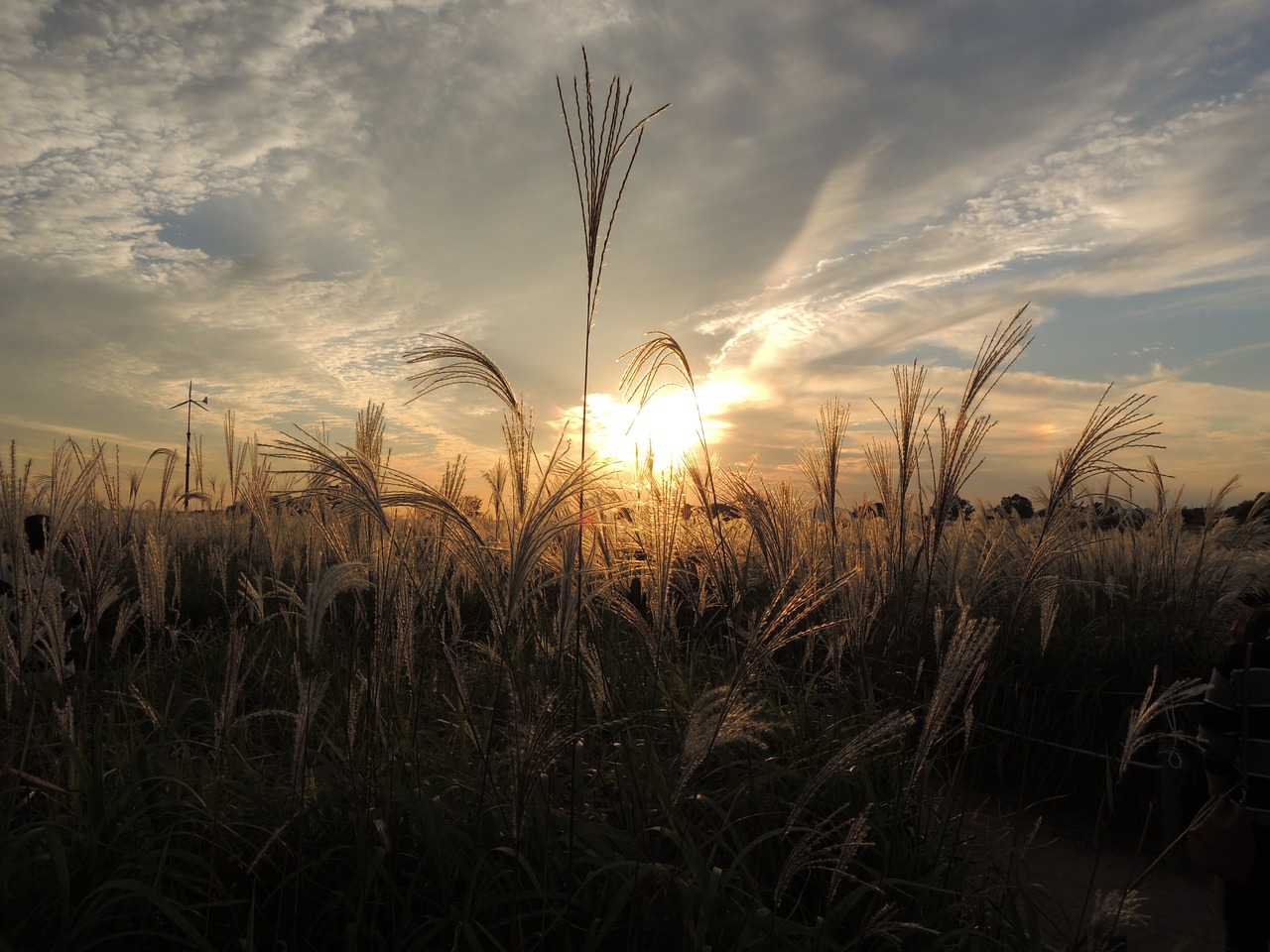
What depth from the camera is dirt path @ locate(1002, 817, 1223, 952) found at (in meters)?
4.17

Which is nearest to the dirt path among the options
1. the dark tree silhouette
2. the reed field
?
the reed field

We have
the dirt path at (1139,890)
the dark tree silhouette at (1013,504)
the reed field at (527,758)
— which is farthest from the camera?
the dark tree silhouette at (1013,504)

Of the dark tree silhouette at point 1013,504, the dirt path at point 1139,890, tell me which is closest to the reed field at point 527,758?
the dirt path at point 1139,890

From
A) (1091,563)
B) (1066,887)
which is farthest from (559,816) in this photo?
(1091,563)

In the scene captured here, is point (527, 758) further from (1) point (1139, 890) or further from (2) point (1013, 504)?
(2) point (1013, 504)

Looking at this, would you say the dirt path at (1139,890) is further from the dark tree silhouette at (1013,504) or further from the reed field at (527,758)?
the dark tree silhouette at (1013,504)

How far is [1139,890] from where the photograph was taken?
15.8 ft

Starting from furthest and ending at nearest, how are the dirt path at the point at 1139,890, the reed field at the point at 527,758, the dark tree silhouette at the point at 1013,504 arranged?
the dark tree silhouette at the point at 1013,504, the dirt path at the point at 1139,890, the reed field at the point at 527,758

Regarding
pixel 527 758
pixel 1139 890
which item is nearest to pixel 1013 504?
pixel 1139 890

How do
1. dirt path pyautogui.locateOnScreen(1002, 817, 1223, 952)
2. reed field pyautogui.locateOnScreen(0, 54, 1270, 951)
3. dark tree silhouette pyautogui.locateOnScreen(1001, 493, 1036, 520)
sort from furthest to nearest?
1. dark tree silhouette pyautogui.locateOnScreen(1001, 493, 1036, 520)
2. dirt path pyautogui.locateOnScreen(1002, 817, 1223, 952)
3. reed field pyautogui.locateOnScreen(0, 54, 1270, 951)

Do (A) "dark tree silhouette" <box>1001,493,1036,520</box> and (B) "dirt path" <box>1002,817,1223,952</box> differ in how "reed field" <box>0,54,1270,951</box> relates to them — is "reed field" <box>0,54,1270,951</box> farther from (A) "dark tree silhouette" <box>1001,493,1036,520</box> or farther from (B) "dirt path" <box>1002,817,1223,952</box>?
(A) "dark tree silhouette" <box>1001,493,1036,520</box>

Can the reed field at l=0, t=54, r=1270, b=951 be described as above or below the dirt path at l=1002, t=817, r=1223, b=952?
above

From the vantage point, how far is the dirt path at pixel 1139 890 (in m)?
4.17

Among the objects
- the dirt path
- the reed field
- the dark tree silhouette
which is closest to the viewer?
the reed field
